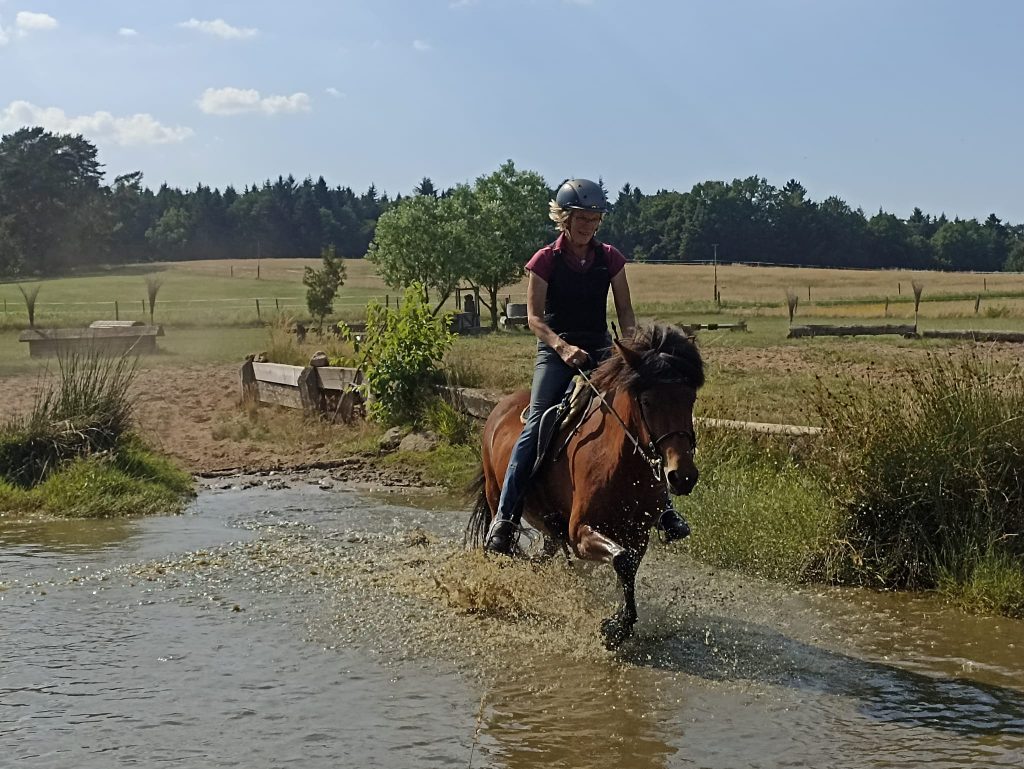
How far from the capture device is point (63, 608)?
8461mm

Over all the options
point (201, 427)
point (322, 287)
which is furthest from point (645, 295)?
point (201, 427)

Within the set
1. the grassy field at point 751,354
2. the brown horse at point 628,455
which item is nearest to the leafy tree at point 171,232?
the grassy field at point 751,354

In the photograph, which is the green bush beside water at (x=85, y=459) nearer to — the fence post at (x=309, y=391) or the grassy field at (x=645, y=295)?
the fence post at (x=309, y=391)

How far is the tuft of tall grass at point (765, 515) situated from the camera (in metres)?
9.11

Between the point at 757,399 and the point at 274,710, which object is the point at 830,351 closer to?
the point at 757,399

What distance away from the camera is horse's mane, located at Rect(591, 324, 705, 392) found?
6883 millimetres

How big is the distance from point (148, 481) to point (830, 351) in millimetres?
19035

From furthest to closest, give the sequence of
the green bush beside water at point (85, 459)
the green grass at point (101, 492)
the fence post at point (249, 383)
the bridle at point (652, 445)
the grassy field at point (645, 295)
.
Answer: the grassy field at point (645, 295), the fence post at point (249, 383), the green bush beside water at point (85, 459), the green grass at point (101, 492), the bridle at point (652, 445)

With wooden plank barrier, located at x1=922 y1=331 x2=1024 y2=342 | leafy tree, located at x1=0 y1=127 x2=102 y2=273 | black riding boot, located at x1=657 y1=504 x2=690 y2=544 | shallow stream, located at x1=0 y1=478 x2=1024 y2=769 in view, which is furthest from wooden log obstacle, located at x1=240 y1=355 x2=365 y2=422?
leafy tree, located at x1=0 y1=127 x2=102 y2=273

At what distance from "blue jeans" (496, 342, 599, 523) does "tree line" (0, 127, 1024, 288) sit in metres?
51.0

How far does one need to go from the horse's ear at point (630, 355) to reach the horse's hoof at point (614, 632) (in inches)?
67.1

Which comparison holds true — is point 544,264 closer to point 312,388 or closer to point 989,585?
point 989,585

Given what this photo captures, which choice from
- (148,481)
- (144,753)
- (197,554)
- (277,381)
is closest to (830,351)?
(277,381)

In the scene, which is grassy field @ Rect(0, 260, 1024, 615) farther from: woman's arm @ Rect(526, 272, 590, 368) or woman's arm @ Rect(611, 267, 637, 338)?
woman's arm @ Rect(526, 272, 590, 368)
